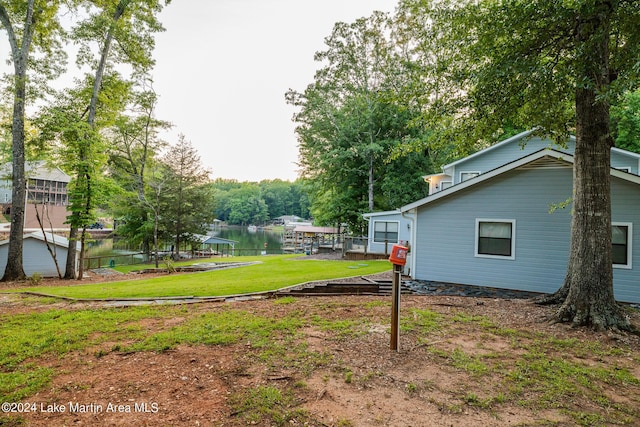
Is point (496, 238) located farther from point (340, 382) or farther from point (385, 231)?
point (385, 231)

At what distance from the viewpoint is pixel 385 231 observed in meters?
18.5

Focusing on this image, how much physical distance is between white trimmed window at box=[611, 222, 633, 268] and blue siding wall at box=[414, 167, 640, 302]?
108 mm

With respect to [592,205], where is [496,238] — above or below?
below

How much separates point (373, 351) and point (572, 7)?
235 inches

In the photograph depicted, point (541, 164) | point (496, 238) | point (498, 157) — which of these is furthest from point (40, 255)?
point (498, 157)

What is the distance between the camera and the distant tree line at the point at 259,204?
8988 cm

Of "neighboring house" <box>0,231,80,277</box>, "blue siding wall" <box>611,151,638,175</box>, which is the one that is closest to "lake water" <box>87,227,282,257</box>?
"neighboring house" <box>0,231,80,277</box>

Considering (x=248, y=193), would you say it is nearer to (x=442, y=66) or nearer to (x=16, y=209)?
(x=16, y=209)

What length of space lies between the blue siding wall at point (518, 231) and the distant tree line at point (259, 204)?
76.0m

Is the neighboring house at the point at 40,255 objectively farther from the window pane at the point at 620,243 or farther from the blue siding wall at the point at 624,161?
the blue siding wall at the point at 624,161

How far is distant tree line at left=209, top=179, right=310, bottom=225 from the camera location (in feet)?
295

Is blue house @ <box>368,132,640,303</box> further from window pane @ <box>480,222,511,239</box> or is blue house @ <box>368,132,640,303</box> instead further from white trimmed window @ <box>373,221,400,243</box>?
white trimmed window @ <box>373,221,400,243</box>

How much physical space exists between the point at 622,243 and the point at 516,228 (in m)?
2.33

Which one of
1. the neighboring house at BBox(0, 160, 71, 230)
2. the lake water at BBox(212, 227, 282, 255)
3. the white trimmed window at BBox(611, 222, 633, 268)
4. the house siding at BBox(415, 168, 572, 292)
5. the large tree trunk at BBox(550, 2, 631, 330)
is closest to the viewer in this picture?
the large tree trunk at BBox(550, 2, 631, 330)
